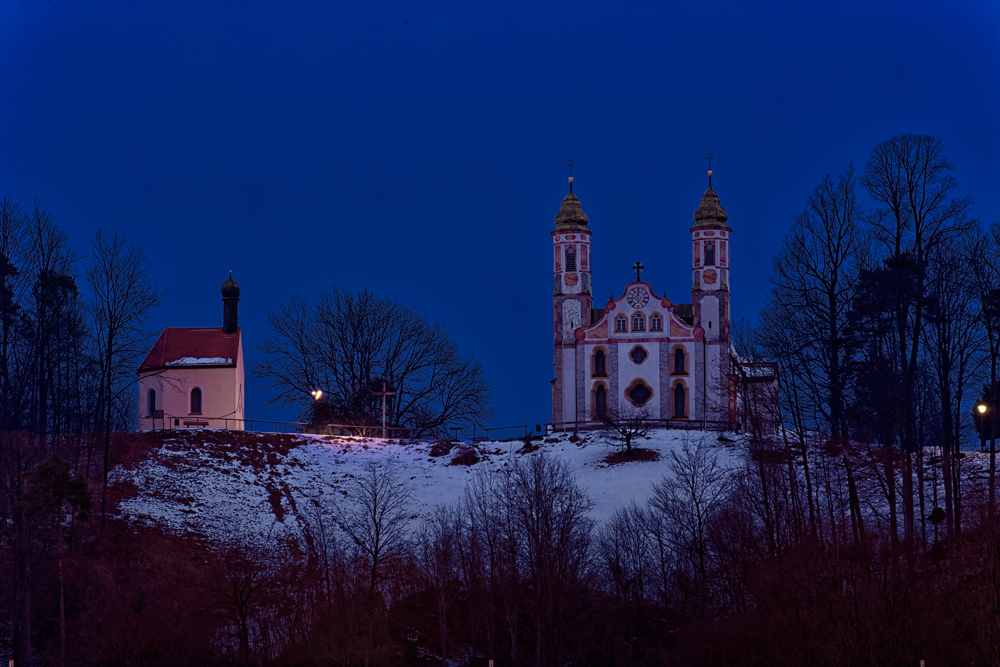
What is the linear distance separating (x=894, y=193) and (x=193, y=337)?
42.8 m

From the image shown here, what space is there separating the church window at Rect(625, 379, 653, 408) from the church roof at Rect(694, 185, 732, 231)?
10.3 meters

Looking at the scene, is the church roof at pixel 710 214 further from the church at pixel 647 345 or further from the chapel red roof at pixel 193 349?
the chapel red roof at pixel 193 349

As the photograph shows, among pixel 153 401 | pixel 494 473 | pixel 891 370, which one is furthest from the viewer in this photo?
pixel 153 401

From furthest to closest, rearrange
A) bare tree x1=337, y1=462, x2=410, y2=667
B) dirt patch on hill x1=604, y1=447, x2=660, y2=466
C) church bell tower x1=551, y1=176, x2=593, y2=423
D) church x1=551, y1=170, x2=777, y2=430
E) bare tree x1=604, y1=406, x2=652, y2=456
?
church bell tower x1=551, y1=176, x2=593, y2=423, church x1=551, y1=170, x2=777, y2=430, bare tree x1=604, y1=406, x2=652, y2=456, dirt patch on hill x1=604, y1=447, x2=660, y2=466, bare tree x1=337, y1=462, x2=410, y2=667

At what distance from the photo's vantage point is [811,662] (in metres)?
34.8

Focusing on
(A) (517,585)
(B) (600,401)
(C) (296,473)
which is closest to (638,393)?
(B) (600,401)

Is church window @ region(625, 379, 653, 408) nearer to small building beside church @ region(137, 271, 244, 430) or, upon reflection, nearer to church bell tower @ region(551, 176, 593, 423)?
church bell tower @ region(551, 176, 593, 423)

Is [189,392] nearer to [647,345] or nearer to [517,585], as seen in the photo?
[647,345]

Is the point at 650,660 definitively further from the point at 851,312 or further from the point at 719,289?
the point at 719,289

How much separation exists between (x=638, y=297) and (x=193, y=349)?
2484 centimetres

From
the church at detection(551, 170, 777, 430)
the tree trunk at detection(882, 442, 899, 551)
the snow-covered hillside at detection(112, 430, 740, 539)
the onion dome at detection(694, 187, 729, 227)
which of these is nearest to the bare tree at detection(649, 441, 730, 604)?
the snow-covered hillside at detection(112, 430, 740, 539)

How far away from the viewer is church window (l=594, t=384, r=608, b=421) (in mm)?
75688

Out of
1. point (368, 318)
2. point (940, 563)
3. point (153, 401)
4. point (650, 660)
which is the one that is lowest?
point (650, 660)

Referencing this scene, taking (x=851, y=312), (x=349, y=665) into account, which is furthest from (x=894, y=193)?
(x=349, y=665)
